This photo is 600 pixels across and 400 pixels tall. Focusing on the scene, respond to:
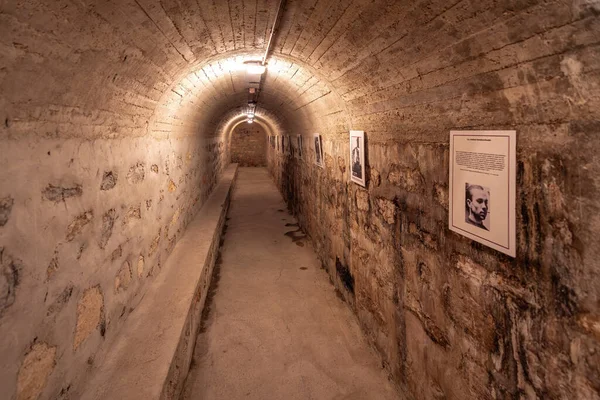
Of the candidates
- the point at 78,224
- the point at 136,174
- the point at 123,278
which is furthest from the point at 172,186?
the point at 78,224

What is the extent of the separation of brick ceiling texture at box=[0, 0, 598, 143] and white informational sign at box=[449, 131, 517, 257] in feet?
0.35

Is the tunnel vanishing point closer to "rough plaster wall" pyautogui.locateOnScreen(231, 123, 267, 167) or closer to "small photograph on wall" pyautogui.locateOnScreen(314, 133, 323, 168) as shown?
"small photograph on wall" pyautogui.locateOnScreen(314, 133, 323, 168)

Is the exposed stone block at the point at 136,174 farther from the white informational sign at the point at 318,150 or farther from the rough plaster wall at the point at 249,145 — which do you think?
the rough plaster wall at the point at 249,145

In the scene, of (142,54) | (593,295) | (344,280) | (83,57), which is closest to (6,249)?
(83,57)

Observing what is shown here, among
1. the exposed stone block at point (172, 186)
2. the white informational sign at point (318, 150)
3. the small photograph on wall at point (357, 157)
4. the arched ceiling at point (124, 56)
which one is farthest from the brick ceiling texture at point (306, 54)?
the white informational sign at point (318, 150)

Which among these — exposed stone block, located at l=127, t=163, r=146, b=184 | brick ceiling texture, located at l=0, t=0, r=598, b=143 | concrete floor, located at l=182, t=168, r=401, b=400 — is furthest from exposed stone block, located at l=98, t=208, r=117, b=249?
concrete floor, located at l=182, t=168, r=401, b=400

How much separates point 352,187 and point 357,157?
0.47 metres

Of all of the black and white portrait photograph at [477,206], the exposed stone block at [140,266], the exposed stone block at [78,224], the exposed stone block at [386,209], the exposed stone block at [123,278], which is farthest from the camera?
the exposed stone block at [140,266]

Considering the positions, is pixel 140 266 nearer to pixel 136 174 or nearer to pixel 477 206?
pixel 136 174

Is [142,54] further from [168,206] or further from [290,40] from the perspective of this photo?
[168,206]

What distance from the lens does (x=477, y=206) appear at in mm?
1808

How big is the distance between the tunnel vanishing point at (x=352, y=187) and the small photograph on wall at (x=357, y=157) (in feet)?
0.32

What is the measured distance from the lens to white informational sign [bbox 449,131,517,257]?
5.26 feet

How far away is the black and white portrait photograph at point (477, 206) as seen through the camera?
175 cm
